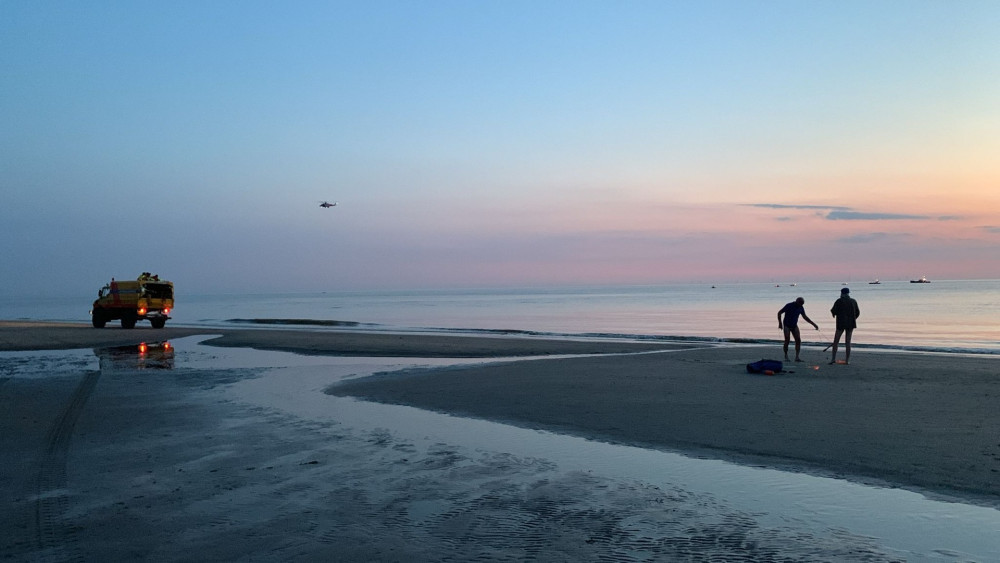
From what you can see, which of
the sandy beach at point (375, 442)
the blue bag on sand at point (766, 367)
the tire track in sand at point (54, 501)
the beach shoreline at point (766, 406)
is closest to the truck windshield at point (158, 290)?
the sandy beach at point (375, 442)

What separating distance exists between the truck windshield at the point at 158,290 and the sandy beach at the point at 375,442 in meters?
24.3

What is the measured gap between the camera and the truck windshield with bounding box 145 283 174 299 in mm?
42375

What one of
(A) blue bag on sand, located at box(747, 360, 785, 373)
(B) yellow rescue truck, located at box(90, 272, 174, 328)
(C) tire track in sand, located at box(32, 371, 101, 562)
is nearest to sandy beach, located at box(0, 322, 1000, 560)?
(C) tire track in sand, located at box(32, 371, 101, 562)

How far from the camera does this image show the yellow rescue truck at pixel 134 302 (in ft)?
137

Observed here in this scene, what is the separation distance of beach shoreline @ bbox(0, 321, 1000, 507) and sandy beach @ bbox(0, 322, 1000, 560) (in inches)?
1.9

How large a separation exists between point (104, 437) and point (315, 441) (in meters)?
3.37

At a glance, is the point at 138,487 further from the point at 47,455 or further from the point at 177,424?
the point at 177,424

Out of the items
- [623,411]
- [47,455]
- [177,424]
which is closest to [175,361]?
[177,424]

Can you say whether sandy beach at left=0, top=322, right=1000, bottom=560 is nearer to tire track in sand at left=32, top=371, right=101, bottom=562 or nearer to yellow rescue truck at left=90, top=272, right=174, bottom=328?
tire track in sand at left=32, top=371, right=101, bottom=562

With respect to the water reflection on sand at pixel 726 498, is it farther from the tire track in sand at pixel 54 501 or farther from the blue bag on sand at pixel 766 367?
the blue bag on sand at pixel 766 367

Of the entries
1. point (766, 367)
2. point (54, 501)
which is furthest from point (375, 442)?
point (766, 367)

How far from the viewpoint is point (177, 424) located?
1142 centimetres

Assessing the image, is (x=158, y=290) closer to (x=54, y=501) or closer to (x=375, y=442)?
(x=375, y=442)

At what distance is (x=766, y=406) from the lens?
12.4 meters
